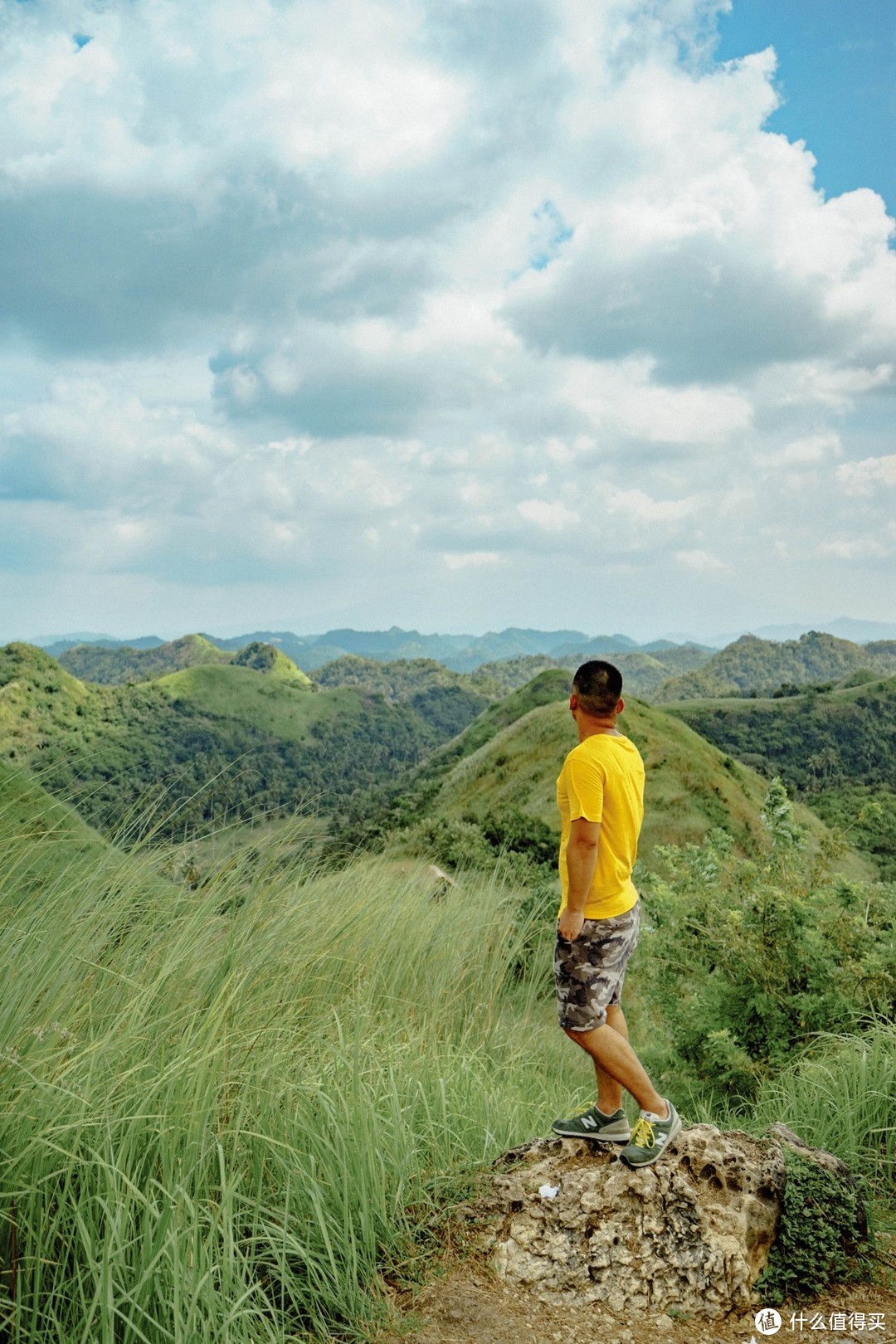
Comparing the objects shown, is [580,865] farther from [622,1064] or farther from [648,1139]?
[648,1139]

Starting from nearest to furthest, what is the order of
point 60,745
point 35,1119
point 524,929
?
point 35,1119
point 60,745
point 524,929

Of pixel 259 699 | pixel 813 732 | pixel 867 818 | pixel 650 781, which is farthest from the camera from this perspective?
pixel 259 699

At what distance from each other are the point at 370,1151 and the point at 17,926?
148cm

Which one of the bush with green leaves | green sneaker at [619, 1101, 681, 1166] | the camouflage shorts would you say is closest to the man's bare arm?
the camouflage shorts

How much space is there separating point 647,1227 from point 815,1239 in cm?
71

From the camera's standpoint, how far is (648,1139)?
11.5ft

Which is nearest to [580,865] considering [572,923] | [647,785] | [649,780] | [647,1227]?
[572,923]

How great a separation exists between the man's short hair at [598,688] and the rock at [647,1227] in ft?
5.86

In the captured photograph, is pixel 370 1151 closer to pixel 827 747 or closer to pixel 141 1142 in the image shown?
pixel 141 1142

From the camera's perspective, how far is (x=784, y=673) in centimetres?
19875

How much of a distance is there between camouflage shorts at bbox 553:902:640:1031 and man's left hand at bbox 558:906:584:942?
0.31ft

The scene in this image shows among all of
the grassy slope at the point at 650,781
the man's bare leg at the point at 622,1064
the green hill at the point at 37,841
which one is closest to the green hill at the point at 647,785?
the grassy slope at the point at 650,781

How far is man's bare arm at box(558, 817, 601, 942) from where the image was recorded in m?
3.58

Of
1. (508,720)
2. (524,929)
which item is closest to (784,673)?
(508,720)
